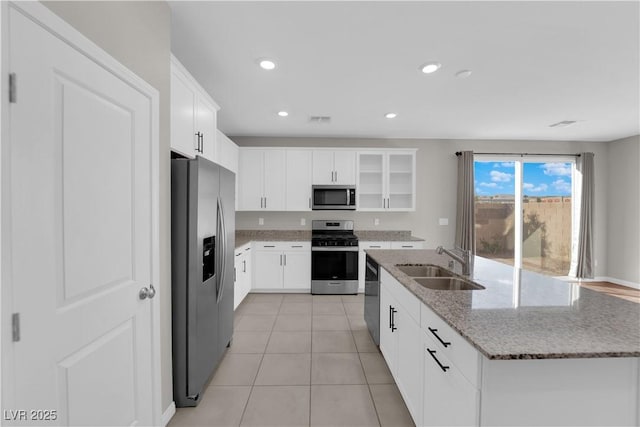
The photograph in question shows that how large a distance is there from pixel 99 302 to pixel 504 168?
606cm

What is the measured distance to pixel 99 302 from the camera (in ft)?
3.88

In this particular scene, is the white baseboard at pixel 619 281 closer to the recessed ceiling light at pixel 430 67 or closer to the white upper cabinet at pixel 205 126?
the recessed ceiling light at pixel 430 67

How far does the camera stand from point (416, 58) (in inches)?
90.3

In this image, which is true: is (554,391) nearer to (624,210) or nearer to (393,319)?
(393,319)

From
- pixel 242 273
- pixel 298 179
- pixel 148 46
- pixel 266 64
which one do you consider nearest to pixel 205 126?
pixel 266 64

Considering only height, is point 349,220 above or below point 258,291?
above

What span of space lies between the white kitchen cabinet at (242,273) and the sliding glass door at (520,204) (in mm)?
4187

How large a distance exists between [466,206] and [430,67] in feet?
10.5

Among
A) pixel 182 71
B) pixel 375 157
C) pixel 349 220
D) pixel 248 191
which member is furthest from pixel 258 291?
pixel 182 71

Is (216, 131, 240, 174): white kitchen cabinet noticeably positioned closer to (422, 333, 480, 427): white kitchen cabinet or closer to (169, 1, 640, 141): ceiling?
(169, 1, 640, 141): ceiling

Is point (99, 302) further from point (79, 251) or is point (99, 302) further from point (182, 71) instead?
point (182, 71)

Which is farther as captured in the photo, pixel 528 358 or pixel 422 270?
pixel 422 270

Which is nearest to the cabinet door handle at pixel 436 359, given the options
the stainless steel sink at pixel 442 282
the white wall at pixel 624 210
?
the stainless steel sink at pixel 442 282

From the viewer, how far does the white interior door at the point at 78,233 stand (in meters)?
0.87
